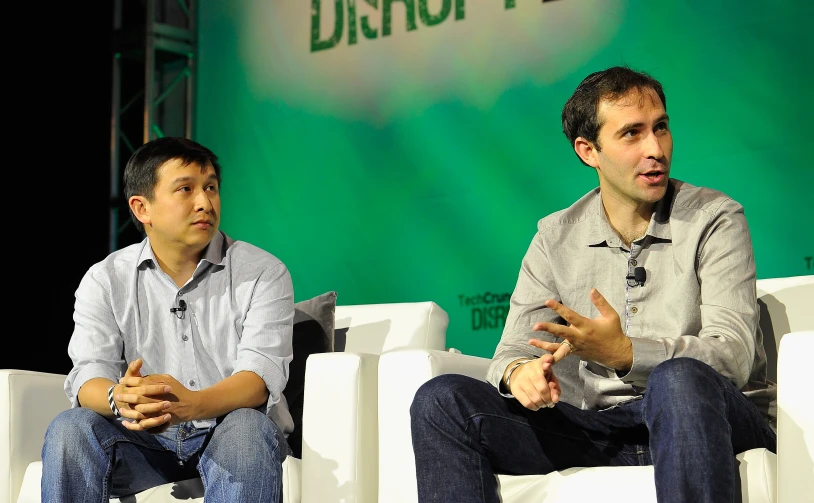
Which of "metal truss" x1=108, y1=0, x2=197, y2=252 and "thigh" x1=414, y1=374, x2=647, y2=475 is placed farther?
"metal truss" x1=108, y1=0, x2=197, y2=252

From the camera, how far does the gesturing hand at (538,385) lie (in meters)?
1.79

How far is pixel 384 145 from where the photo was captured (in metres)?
4.87

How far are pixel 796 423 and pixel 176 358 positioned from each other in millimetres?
1567

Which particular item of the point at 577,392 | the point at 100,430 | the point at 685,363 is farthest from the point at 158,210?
the point at 685,363

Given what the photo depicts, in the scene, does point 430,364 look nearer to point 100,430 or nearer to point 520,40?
point 100,430

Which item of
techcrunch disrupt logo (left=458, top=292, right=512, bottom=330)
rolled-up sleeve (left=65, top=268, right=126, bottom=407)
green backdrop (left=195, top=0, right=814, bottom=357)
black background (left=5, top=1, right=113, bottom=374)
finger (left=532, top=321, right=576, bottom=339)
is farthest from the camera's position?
black background (left=5, top=1, right=113, bottom=374)

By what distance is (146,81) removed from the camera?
5348 millimetres

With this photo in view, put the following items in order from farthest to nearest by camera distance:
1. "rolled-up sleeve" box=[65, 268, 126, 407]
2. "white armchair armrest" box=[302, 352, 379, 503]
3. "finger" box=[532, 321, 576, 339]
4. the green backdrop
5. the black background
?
the black background, the green backdrop, "rolled-up sleeve" box=[65, 268, 126, 407], "white armchair armrest" box=[302, 352, 379, 503], "finger" box=[532, 321, 576, 339]

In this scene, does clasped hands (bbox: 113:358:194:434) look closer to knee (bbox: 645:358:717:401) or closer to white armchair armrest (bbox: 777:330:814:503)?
knee (bbox: 645:358:717:401)

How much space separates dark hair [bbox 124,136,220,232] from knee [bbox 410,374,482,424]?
109cm

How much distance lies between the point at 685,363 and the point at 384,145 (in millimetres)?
3312

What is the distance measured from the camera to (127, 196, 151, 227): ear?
2.72 meters

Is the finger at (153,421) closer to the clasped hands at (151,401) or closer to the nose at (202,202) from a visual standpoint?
the clasped hands at (151,401)

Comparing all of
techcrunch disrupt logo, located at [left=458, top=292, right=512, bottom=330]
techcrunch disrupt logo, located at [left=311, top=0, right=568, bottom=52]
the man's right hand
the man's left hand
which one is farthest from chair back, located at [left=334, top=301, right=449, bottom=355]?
techcrunch disrupt logo, located at [left=311, top=0, right=568, bottom=52]
